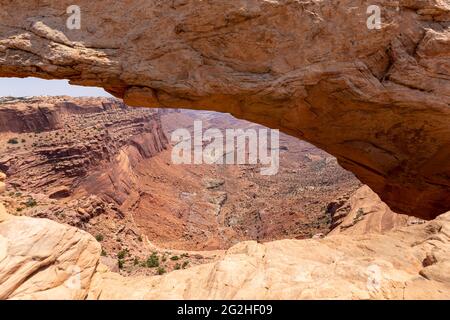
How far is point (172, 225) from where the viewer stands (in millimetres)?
42500

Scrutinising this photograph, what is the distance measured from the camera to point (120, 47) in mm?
12344

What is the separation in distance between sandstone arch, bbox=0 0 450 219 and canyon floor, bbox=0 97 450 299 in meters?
5.14

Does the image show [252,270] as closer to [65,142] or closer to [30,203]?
[30,203]

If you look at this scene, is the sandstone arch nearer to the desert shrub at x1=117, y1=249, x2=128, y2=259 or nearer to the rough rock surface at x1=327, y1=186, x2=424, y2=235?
the rough rock surface at x1=327, y1=186, x2=424, y2=235

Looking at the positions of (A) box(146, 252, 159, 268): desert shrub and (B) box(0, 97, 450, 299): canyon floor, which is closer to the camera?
(B) box(0, 97, 450, 299): canyon floor

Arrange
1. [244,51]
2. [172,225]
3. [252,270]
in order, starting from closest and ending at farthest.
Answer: [252,270]
[244,51]
[172,225]

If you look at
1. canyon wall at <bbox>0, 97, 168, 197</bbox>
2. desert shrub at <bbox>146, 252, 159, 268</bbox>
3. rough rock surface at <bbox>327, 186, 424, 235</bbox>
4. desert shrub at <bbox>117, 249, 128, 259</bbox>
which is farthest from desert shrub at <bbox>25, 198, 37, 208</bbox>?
rough rock surface at <bbox>327, 186, 424, 235</bbox>

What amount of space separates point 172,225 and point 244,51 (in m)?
33.3

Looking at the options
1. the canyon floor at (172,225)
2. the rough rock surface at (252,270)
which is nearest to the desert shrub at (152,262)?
the canyon floor at (172,225)

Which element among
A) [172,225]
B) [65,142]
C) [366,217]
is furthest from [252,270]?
[65,142]

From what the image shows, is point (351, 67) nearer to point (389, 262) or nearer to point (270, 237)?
point (389, 262)

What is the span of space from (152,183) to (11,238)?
47064 millimetres

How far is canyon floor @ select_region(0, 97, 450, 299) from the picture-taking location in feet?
27.1
